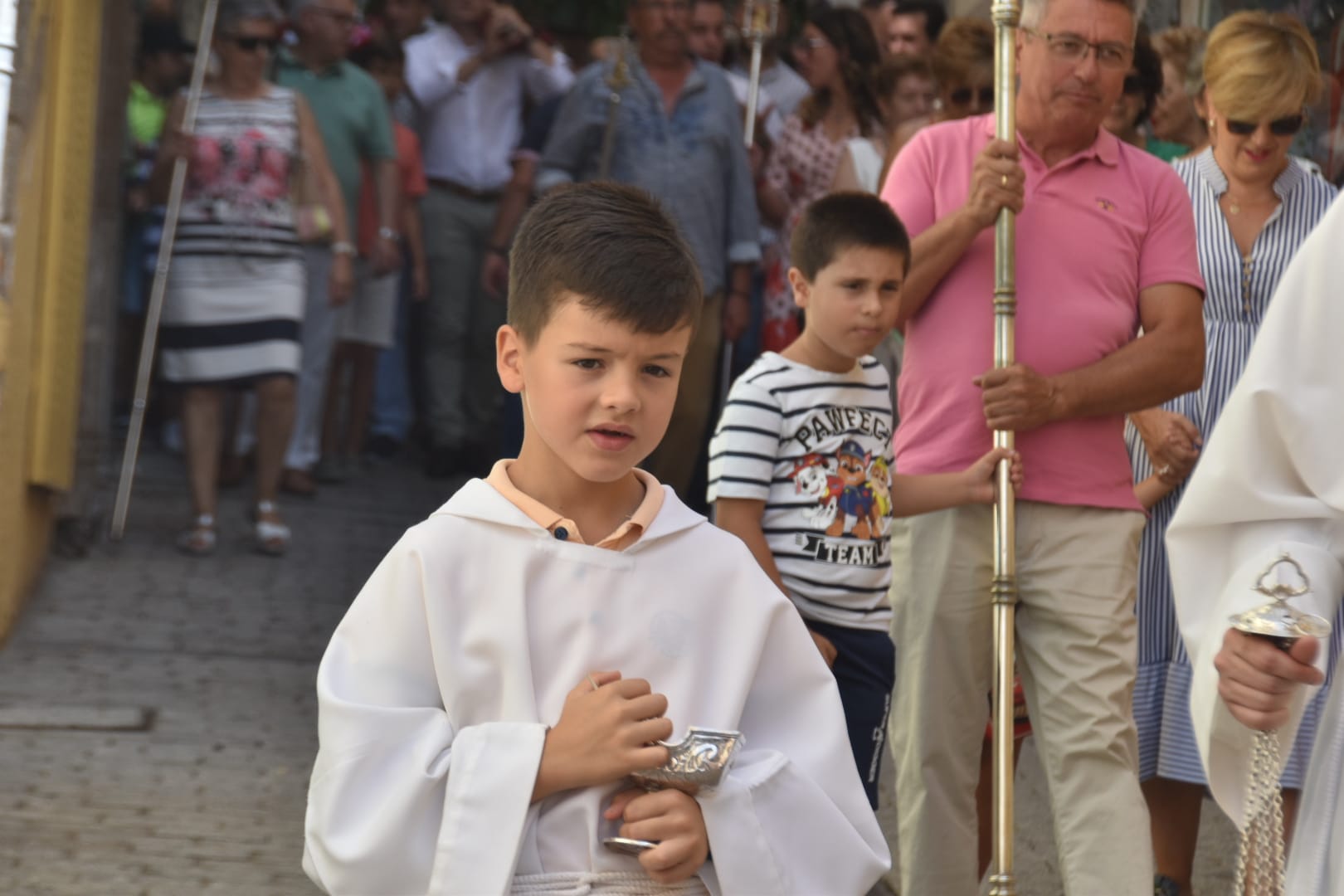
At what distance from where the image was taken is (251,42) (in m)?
9.03

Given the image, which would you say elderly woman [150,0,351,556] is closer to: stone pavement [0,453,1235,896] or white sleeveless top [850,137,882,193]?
stone pavement [0,453,1235,896]

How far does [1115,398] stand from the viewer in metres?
4.88

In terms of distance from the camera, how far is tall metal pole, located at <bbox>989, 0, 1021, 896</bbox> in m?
4.73

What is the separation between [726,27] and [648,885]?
10.1 metres

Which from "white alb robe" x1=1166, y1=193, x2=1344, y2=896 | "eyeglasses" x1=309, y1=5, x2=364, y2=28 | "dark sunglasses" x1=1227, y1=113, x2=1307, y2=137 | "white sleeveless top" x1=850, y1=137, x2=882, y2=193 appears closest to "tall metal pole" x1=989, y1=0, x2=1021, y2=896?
"dark sunglasses" x1=1227, y1=113, x2=1307, y2=137

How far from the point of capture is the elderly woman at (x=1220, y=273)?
5820mm

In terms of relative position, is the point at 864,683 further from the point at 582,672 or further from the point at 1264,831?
the point at 582,672

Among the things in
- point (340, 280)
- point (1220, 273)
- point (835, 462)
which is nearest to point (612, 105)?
point (340, 280)

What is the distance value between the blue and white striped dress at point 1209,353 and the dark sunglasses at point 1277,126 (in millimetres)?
132

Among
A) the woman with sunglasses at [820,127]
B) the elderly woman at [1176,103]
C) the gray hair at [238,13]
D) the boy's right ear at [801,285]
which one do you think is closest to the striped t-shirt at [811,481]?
the boy's right ear at [801,285]

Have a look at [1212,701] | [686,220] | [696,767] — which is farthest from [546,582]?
[686,220]

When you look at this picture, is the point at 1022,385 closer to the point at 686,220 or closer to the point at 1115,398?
the point at 1115,398

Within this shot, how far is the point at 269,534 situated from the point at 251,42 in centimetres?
222

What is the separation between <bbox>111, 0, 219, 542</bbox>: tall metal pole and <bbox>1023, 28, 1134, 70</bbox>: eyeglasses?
5053 mm
